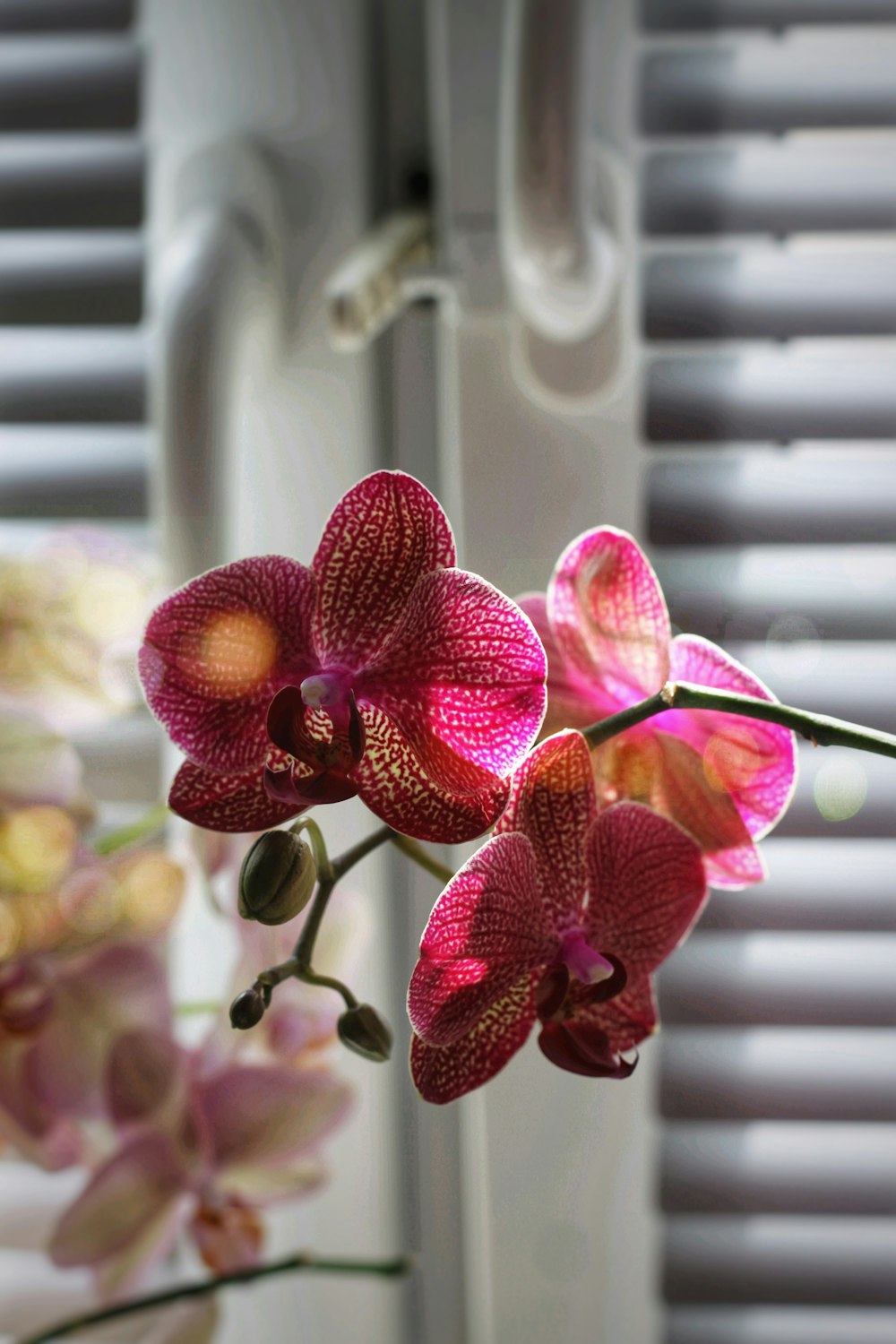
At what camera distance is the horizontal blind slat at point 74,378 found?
52cm

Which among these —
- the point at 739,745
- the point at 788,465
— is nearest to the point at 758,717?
the point at 739,745

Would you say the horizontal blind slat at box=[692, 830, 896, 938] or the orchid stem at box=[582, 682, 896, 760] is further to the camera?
the horizontal blind slat at box=[692, 830, 896, 938]

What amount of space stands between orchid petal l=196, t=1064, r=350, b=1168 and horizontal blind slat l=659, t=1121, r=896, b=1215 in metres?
0.21

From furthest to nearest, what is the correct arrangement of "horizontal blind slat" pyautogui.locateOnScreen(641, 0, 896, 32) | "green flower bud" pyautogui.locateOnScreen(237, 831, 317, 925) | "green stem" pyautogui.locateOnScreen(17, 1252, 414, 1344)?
1. "horizontal blind slat" pyautogui.locateOnScreen(641, 0, 896, 32)
2. "green stem" pyautogui.locateOnScreen(17, 1252, 414, 1344)
3. "green flower bud" pyautogui.locateOnScreen(237, 831, 317, 925)

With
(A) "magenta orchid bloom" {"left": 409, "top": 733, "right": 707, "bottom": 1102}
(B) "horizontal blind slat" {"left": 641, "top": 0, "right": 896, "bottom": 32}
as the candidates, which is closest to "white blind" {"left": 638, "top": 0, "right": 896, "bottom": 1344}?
(B) "horizontal blind slat" {"left": 641, "top": 0, "right": 896, "bottom": 32}

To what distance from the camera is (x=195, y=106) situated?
1.64 ft

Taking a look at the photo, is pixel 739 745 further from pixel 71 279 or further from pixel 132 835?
pixel 71 279

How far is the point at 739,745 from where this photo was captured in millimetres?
A: 204

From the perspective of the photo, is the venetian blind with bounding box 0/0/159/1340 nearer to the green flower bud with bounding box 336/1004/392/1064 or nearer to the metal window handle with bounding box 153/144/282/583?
the metal window handle with bounding box 153/144/282/583

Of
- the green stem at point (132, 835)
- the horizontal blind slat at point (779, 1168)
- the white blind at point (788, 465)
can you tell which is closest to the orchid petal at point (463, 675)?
the green stem at point (132, 835)

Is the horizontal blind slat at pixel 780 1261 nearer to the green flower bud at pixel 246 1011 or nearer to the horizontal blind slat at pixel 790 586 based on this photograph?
the horizontal blind slat at pixel 790 586

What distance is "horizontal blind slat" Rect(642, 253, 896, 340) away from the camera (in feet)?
1.56

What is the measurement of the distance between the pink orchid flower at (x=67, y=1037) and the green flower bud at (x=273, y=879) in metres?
0.22

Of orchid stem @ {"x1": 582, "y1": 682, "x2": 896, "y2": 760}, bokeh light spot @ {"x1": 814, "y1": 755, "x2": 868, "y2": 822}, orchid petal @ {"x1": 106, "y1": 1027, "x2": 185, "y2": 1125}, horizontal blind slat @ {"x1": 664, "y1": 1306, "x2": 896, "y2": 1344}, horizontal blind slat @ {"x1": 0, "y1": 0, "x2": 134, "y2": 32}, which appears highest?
horizontal blind slat @ {"x1": 0, "y1": 0, "x2": 134, "y2": 32}
